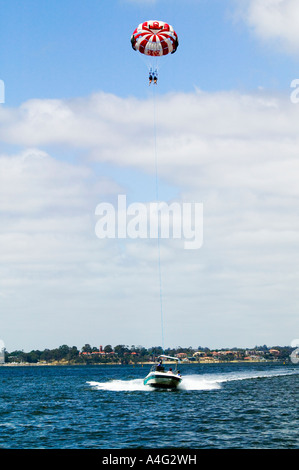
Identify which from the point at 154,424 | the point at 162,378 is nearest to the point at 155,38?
the point at 154,424

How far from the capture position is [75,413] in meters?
40.6

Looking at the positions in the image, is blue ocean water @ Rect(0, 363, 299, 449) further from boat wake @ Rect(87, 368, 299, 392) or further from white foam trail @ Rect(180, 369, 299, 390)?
white foam trail @ Rect(180, 369, 299, 390)

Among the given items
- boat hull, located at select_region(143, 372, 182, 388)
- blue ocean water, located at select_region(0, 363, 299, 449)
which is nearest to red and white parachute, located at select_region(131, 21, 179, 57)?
blue ocean water, located at select_region(0, 363, 299, 449)

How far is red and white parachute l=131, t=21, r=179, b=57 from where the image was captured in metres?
44.1

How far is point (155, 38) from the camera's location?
146 feet

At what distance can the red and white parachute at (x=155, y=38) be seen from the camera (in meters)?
44.1

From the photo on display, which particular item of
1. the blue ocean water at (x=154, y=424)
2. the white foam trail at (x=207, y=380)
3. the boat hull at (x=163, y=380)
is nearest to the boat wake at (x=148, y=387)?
the white foam trail at (x=207, y=380)

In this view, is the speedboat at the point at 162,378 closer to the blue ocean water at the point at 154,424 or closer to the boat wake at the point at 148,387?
the boat wake at the point at 148,387
